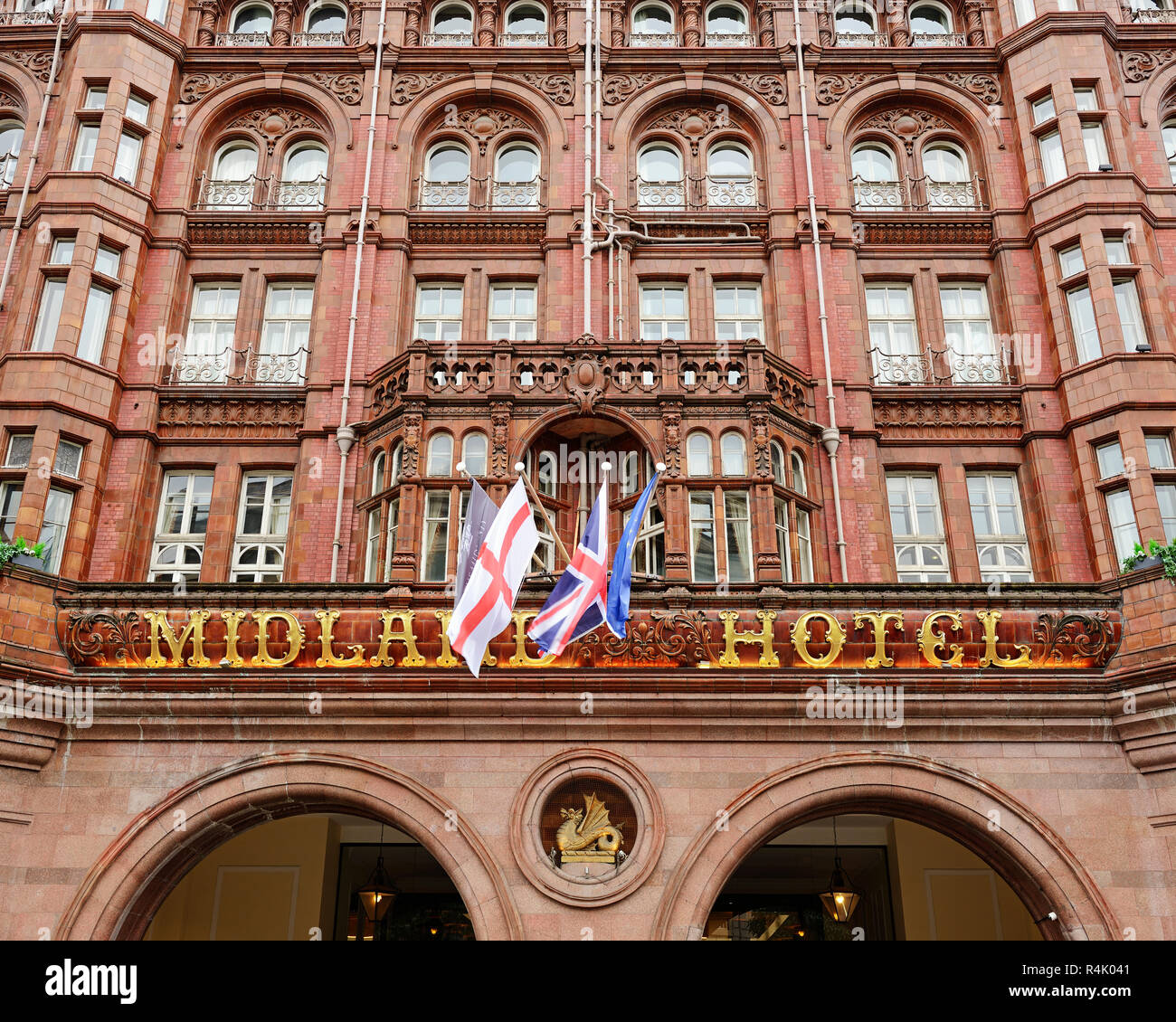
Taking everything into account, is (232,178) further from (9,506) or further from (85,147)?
(9,506)

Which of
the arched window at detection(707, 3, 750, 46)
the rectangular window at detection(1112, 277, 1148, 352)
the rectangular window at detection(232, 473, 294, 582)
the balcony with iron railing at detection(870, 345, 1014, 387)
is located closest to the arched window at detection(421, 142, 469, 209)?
the arched window at detection(707, 3, 750, 46)

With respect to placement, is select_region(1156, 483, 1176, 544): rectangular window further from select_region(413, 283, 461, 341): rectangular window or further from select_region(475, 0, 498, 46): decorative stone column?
select_region(475, 0, 498, 46): decorative stone column

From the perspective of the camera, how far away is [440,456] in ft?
71.0

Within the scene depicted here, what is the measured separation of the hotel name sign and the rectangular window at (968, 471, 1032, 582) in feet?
18.6

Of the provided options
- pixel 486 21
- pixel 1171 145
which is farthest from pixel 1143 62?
pixel 486 21

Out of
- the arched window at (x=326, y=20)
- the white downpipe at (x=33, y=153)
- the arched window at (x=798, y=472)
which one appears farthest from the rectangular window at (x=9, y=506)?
the arched window at (x=798, y=472)

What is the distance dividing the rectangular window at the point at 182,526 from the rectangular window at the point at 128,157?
23.9 ft

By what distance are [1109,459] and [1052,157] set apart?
25.5ft

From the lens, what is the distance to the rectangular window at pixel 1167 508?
21.6 meters

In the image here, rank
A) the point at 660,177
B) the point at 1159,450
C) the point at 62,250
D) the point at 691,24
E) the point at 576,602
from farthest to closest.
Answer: the point at 691,24, the point at 660,177, the point at 62,250, the point at 1159,450, the point at 576,602

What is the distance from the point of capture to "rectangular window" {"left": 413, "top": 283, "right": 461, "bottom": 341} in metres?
25.4

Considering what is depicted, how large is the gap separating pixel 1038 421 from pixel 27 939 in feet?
68.5

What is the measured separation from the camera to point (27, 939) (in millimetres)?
15359
